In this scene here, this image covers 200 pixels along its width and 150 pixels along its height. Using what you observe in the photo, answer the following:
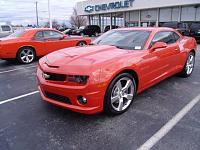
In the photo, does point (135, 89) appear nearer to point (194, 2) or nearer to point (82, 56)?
point (82, 56)

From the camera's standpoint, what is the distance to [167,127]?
3133 millimetres

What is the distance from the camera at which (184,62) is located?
5.50 meters

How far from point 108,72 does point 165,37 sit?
2.41m

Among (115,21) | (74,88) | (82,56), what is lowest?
(74,88)

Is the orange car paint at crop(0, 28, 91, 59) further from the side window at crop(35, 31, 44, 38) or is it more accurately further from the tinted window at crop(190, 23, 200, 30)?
the tinted window at crop(190, 23, 200, 30)

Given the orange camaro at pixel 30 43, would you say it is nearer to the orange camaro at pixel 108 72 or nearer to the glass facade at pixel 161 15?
the orange camaro at pixel 108 72

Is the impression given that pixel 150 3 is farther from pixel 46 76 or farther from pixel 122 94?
pixel 46 76

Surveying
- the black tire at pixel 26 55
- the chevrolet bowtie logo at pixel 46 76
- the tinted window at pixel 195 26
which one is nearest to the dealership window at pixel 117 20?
the tinted window at pixel 195 26

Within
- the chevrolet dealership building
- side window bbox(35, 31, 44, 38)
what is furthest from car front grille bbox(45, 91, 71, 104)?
the chevrolet dealership building

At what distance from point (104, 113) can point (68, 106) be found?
0.68m

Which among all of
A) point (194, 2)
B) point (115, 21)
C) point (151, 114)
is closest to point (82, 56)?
point (151, 114)

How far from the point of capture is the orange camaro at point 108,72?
308cm

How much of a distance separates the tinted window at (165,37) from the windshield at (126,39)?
23cm

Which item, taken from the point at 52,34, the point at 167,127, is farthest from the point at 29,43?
the point at 167,127
